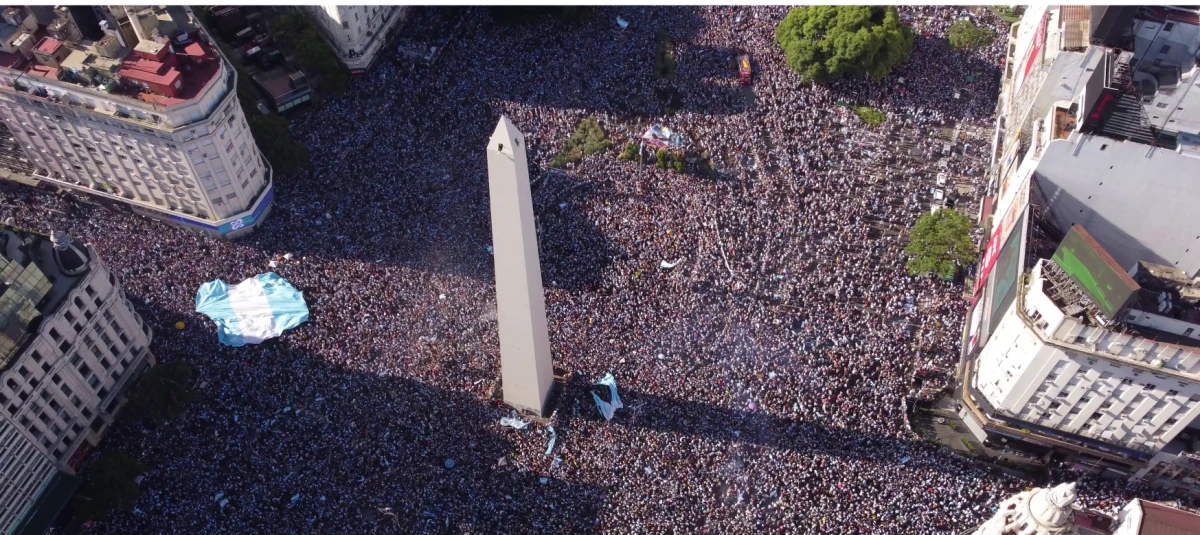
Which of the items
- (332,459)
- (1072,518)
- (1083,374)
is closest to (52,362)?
(332,459)

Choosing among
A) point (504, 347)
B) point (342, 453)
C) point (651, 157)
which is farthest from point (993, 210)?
point (342, 453)

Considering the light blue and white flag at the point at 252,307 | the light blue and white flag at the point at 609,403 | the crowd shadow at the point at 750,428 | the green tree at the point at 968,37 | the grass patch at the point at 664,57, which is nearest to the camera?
the crowd shadow at the point at 750,428

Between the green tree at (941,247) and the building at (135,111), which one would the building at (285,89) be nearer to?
the building at (135,111)

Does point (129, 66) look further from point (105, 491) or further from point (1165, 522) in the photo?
point (1165, 522)

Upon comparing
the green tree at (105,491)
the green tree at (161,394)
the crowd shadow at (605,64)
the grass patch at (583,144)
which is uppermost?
the crowd shadow at (605,64)

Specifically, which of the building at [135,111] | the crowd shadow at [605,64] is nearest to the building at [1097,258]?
the crowd shadow at [605,64]

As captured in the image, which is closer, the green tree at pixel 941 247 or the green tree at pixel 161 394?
the green tree at pixel 161 394

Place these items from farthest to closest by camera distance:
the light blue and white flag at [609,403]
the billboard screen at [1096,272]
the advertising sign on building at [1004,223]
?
the advertising sign on building at [1004,223]
the light blue and white flag at [609,403]
the billboard screen at [1096,272]
